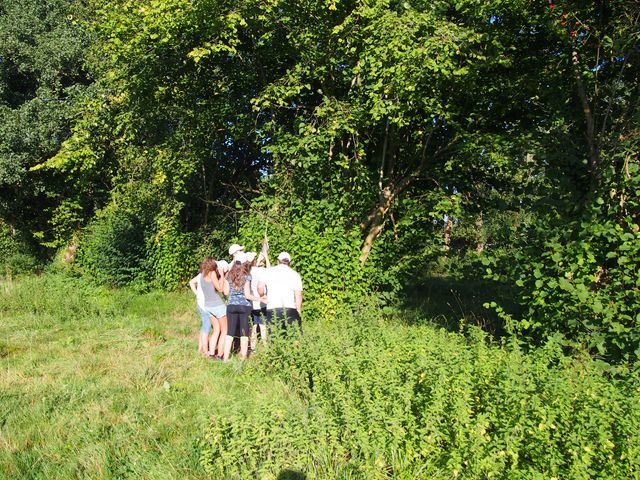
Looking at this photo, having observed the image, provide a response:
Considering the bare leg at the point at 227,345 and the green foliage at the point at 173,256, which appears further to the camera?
the green foliage at the point at 173,256

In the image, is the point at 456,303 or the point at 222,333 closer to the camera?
the point at 222,333

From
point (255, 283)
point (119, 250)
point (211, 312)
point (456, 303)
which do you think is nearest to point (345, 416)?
point (255, 283)

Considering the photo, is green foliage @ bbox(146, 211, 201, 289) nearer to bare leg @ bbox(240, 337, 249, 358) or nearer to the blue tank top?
the blue tank top

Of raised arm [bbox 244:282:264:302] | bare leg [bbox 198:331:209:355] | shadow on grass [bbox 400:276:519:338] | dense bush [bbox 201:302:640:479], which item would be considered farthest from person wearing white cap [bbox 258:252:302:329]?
dense bush [bbox 201:302:640:479]

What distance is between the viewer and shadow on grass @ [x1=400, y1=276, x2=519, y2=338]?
26.0 feet

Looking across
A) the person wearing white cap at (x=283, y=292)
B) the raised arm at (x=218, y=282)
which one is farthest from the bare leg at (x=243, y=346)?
the raised arm at (x=218, y=282)

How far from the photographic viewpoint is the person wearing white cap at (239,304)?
8.09m

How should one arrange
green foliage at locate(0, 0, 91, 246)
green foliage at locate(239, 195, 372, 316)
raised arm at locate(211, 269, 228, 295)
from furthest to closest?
green foliage at locate(0, 0, 91, 246) < green foliage at locate(239, 195, 372, 316) < raised arm at locate(211, 269, 228, 295)

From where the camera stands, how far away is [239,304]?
8.09m

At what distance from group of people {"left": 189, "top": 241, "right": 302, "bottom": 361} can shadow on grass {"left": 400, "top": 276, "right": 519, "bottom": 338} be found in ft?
7.81

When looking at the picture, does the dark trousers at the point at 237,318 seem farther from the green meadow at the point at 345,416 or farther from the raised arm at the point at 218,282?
the green meadow at the point at 345,416

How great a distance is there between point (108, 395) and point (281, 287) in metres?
2.60

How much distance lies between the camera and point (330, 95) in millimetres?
A: 11781

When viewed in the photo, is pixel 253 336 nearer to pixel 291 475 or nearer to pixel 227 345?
pixel 227 345
